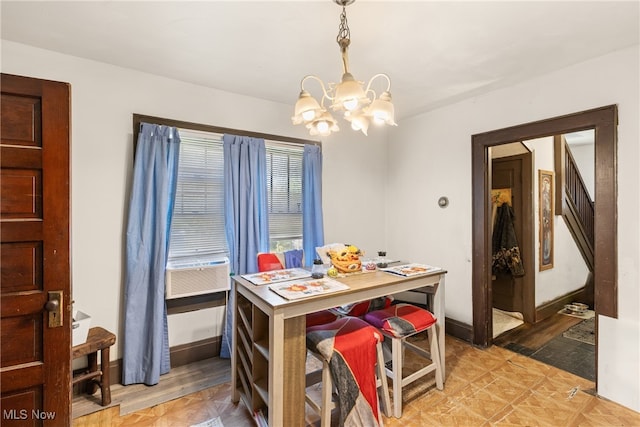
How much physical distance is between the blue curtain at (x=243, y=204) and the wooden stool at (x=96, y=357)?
3.01ft

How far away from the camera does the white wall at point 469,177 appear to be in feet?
6.98

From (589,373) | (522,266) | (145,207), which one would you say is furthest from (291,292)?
(522,266)

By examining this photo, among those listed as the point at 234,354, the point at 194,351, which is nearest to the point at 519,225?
the point at 234,354

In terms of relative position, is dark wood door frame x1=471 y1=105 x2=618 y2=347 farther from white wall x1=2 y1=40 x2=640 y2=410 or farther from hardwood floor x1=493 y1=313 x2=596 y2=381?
hardwood floor x1=493 y1=313 x2=596 y2=381

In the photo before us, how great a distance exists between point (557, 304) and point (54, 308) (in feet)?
17.0

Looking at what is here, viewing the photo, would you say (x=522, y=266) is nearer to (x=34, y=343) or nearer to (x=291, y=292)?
(x=291, y=292)

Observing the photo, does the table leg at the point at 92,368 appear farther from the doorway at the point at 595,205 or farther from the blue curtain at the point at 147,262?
the doorway at the point at 595,205

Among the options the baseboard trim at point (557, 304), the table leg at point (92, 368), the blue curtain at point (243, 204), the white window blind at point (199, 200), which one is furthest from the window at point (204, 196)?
the baseboard trim at point (557, 304)

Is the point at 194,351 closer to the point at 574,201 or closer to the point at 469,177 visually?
the point at 469,177

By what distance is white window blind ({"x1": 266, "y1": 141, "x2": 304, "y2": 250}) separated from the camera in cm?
319

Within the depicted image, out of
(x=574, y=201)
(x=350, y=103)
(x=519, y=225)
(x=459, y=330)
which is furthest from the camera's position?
(x=574, y=201)

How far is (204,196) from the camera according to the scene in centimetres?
283

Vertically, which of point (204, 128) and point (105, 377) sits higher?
point (204, 128)

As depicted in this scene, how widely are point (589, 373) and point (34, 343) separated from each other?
388cm
